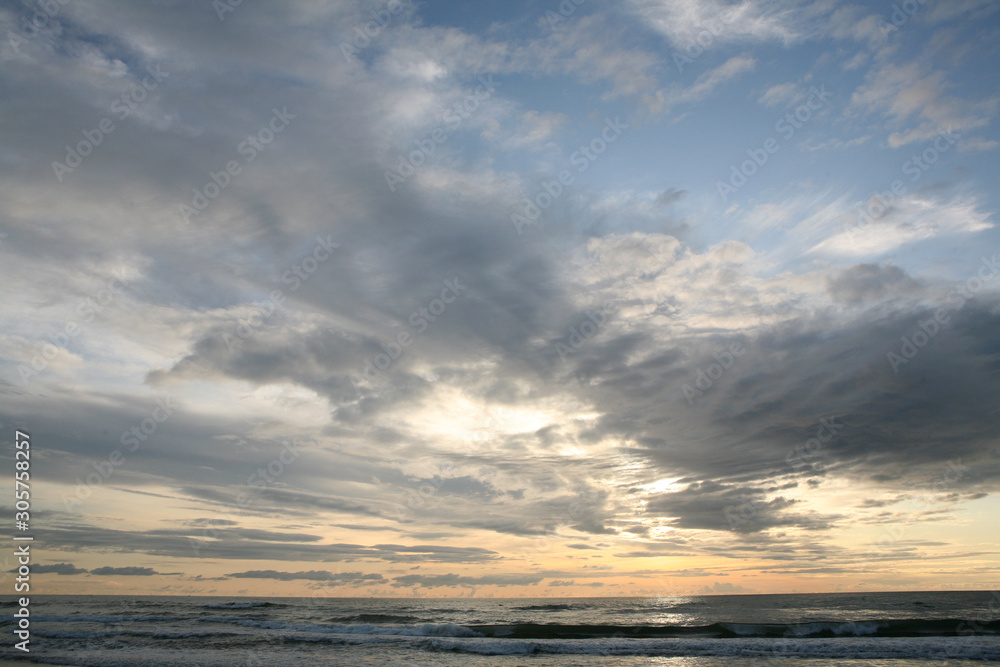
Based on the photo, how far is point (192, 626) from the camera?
44812mm

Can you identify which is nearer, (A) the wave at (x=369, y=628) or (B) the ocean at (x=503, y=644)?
(B) the ocean at (x=503, y=644)

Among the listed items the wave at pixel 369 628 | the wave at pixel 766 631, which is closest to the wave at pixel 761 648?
the wave at pixel 766 631

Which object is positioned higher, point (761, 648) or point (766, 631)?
point (761, 648)

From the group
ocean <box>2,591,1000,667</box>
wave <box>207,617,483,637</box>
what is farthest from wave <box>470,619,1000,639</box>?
wave <box>207,617,483,637</box>

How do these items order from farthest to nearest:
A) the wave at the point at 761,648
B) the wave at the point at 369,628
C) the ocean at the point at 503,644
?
1. the wave at the point at 369,628
2. the wave at the point at 761,648
3. the ocean at the point at 503,644

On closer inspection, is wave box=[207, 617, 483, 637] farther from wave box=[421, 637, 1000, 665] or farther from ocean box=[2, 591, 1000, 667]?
wave box=[421, 637, 1000, 665]

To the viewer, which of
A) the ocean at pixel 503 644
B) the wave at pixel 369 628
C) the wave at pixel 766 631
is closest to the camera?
the ocean at pixel 503 644

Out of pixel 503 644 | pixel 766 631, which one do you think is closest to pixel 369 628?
pixel 503 644

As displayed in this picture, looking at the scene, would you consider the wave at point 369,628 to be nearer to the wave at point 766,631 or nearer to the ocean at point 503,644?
the ocean at point 503,644

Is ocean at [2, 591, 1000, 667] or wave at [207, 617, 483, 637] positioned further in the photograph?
wave at [207, 617, 483, 637]

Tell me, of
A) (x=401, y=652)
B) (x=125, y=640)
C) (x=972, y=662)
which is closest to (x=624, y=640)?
(x=401, y=652)

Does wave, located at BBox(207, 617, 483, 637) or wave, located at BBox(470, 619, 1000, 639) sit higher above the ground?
wave, located at BBox(470, 619, 1000, 639)

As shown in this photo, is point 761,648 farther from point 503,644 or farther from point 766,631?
point 503,644

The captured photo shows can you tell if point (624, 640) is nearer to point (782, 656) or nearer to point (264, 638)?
point (782, 656)
